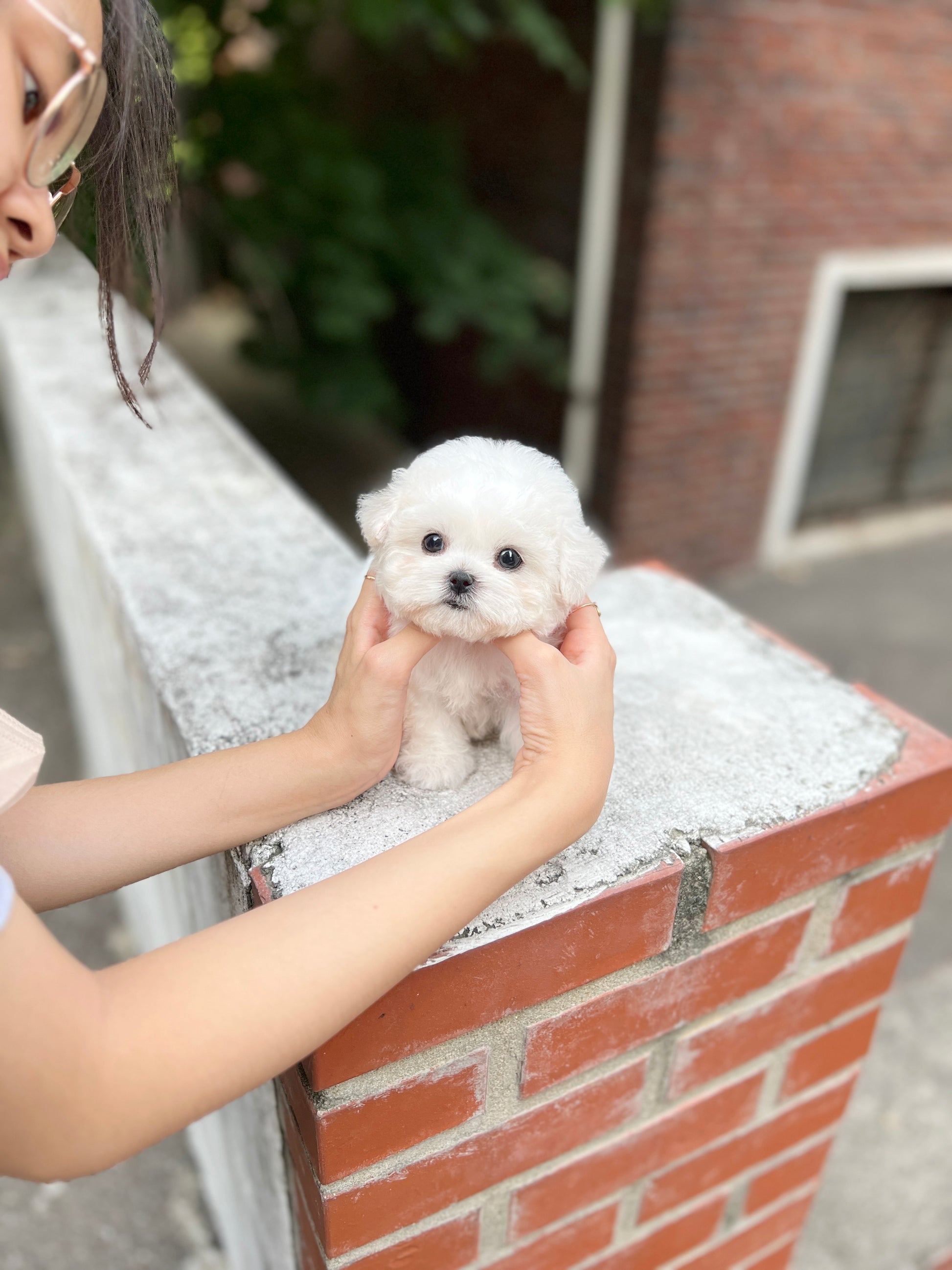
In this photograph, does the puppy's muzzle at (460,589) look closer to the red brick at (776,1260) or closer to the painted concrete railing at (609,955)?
the painted concrete railing at (609,955)

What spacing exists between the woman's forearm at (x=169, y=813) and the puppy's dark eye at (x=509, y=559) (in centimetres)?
25

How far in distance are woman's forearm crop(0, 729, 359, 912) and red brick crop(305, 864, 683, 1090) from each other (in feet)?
0.73

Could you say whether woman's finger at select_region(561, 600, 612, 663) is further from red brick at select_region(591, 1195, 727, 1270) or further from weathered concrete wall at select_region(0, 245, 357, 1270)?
red brick at select_region(591, 1195, 727, 1270)

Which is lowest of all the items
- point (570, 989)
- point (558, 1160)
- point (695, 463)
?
point (695, 463)

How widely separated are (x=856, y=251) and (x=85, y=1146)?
5.02 m

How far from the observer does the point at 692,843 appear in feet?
2.97

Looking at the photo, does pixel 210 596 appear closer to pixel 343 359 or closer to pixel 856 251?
pixel 343 359

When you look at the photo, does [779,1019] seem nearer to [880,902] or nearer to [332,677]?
[880,902]

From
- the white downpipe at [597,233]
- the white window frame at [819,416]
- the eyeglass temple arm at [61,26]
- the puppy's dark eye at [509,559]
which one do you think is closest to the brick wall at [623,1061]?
the puppy's dark eye at [509,559]

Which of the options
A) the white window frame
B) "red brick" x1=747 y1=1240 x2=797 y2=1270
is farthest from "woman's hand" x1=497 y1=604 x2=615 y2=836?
the white window frame

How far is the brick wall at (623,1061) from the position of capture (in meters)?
0.82

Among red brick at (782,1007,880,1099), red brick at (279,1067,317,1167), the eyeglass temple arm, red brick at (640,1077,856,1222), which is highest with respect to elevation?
the eyeglass temple arm

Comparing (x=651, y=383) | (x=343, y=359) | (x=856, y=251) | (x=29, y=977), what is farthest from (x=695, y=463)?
(x=29, y=977)

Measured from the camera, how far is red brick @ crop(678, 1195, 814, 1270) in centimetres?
132
